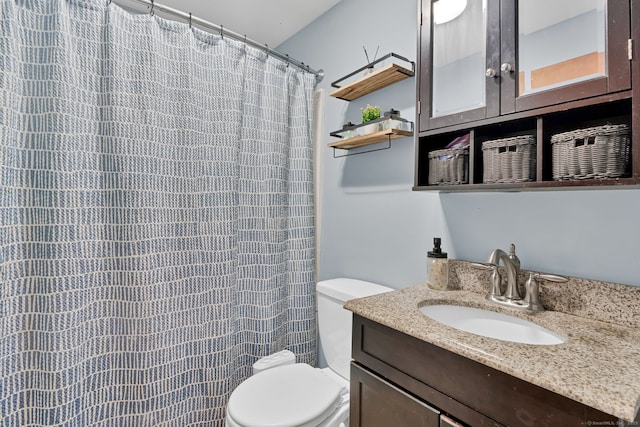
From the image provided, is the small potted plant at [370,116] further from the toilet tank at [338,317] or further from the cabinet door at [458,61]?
the toilet tank at [338,317]

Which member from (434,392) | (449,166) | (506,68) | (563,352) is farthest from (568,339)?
(506,68)

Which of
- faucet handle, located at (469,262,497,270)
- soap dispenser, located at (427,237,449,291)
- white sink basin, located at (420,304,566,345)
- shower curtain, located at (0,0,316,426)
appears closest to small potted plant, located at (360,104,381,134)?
shower curtain, located at (0,0,316,426)

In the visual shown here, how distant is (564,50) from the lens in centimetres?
83

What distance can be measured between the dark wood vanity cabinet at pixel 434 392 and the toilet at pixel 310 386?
0.77 ft

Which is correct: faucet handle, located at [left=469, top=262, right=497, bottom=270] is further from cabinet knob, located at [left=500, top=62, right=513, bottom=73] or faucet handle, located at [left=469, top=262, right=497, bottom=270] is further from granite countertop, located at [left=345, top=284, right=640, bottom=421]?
cabinet knob, located at [left=500, top=62, right=513, bottom=73]

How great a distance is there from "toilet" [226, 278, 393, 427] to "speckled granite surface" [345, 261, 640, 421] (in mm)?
418

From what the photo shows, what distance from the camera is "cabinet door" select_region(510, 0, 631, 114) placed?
0.73 meters

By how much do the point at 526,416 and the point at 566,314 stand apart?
1.57ft

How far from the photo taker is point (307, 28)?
2.02 meters

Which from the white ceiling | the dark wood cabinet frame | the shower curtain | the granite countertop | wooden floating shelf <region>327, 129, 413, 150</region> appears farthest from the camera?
the white ceiling

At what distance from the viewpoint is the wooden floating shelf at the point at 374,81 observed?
134 centimetres

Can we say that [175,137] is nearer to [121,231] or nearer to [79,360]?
[121,231]

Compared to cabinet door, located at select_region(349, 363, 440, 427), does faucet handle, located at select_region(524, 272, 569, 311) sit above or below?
above

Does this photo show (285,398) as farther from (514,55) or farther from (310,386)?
(514,55)
